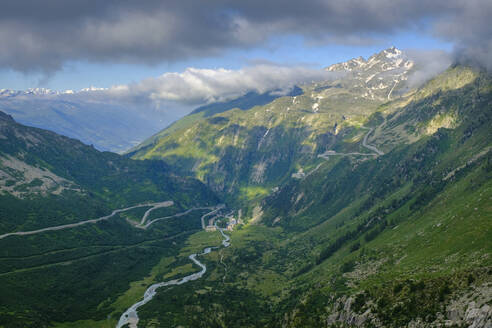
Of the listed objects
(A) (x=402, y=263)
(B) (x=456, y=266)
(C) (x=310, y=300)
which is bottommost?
(C) (x=310, y=300)

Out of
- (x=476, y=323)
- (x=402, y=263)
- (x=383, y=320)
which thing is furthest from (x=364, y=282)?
(x=476, y=323)

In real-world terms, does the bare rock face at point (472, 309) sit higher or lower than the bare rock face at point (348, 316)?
higher

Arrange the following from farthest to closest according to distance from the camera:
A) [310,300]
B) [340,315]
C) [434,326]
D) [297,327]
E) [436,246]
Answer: [310,300] → [436,246] → [297,327] → [340,315] → [434,326]

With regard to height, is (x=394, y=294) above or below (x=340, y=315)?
above

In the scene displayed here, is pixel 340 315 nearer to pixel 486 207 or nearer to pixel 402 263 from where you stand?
pixel 402 263

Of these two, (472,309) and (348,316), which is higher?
(472,309)

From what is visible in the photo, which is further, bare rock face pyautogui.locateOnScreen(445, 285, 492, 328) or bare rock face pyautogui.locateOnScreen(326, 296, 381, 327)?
bare rock face pyautogui.locateOnScreen(326, 296, 381, 327)

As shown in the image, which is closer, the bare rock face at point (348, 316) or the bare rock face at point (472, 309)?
the bare rock face at point (472, 309)

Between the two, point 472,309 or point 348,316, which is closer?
point 472,309

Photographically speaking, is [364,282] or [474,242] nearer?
[474,242]

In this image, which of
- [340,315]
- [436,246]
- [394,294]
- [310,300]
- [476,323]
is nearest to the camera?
[476,323]

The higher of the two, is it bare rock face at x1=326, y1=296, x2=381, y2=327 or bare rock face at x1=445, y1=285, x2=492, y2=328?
bare rock face at x1=445, y1=285, x2=492, y2=328
